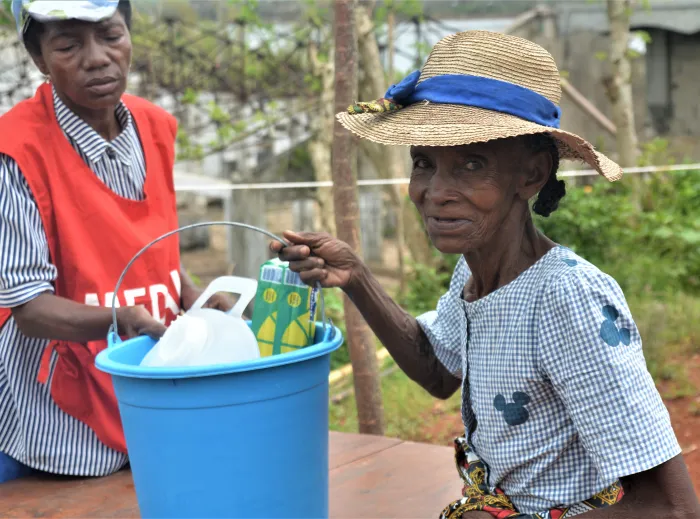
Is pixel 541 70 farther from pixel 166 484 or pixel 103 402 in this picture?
pixel 103 402

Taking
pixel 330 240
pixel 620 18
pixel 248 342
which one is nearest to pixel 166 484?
pixel 248 342

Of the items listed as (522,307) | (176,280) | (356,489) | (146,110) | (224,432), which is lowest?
(356,489)

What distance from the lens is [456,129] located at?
1590mm

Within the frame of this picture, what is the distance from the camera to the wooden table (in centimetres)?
240

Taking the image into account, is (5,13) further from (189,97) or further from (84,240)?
(84,240)

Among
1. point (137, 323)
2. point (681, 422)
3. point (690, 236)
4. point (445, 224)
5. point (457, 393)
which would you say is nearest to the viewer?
point (445, 224)

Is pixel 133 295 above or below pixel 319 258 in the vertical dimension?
below

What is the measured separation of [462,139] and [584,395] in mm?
518

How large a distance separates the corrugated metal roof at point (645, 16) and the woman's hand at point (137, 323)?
6.44m

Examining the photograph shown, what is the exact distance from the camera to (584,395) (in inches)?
60.4

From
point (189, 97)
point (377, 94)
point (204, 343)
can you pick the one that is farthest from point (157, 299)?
point (189, 97)

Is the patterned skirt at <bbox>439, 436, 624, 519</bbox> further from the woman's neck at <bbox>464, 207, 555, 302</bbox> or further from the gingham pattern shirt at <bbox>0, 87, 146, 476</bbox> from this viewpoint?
the gingham pattern shirt at <bbox>0, 87, 146, 476</bbox>

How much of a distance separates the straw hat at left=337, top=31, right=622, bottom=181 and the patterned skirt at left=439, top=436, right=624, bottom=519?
0.63 metres

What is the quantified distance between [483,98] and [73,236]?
1.33 meters
